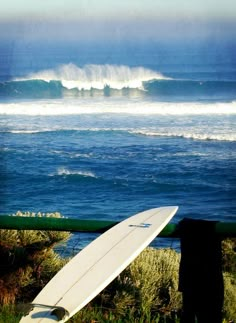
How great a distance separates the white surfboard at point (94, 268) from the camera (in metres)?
2.73

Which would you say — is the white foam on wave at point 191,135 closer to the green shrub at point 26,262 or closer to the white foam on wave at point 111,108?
the white foam on wave at point 111,108

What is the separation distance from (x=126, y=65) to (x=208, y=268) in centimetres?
397

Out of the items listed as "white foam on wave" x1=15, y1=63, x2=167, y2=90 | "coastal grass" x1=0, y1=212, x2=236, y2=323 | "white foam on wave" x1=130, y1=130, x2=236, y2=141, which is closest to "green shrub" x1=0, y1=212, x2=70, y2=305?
"coastal grass" x1=0, y1=212, x2=236, y2=323

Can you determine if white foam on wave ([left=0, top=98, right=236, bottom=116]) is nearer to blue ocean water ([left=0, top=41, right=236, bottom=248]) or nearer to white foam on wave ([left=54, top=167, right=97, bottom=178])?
blue ocean water ([left=0, top=41, right=236, bottom=248])

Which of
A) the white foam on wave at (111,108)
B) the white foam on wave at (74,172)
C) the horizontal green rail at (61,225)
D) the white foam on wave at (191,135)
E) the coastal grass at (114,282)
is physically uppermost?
the white foam on wave at (111,108)

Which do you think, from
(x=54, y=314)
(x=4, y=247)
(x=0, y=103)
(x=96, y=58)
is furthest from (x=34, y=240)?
(x=0, y=103)

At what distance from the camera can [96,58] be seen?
21.7 feet

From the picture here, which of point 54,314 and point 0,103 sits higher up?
point 0,103

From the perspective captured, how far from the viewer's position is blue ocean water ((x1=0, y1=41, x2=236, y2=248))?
22.5ft

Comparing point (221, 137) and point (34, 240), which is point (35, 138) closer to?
point (221, 137)

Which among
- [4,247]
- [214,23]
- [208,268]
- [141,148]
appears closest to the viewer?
[208,268]

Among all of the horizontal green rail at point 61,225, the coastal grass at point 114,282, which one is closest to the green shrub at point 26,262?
the coastal grass at point 114,282

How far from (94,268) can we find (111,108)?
4.53 metres

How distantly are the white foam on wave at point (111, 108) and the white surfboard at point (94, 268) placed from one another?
12.7 ft
